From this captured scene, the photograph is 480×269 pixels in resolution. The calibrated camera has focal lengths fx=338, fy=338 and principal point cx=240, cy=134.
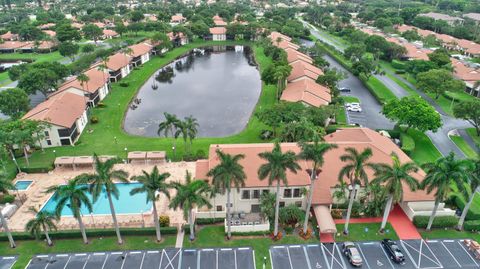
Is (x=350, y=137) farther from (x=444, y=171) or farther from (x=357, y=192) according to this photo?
(x=444, y=171)

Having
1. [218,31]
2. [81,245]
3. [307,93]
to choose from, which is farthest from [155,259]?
[218,31]

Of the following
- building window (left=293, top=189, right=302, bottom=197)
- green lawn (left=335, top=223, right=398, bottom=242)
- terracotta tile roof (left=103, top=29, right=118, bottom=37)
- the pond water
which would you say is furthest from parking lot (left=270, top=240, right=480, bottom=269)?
terracotta tile roof (left=103, top=29, right=118, bottom=37)

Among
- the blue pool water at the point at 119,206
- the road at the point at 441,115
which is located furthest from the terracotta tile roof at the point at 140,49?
the blue pool water at the point at 119,206

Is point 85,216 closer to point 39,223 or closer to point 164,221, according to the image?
point 39,223

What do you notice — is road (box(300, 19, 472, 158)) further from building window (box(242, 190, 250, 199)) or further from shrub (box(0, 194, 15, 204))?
shrub (box(0, 194, 15, 204))

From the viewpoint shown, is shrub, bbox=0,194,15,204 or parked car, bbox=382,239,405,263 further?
shrub, bbox=0,194,15,204

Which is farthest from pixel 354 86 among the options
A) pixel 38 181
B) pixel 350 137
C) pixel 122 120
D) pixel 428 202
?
pixel 38 181
